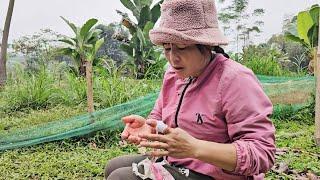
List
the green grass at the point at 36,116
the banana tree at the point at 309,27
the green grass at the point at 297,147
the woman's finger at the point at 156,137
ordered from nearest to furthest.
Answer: the woman's finger at the point at 156,137 → the green grass at the point at 297,147 → the green grass at the point at 36,116 → the banana tree at the point at 309,27

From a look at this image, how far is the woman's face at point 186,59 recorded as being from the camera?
1564mm

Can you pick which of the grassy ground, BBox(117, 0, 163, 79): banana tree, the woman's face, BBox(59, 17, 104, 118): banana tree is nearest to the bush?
BBox(117, 0, 163, 79): banana tree

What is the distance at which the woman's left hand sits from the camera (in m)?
1.32

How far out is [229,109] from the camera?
1.49m

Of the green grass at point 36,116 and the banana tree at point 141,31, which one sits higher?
the banana tree at point 141,31

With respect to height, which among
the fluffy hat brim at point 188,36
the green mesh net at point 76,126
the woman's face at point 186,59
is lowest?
the green mesh net at point 76,126

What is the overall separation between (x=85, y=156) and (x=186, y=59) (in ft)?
9.32

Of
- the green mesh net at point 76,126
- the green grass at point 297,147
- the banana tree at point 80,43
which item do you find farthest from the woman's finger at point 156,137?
the banana tree at point 80,43

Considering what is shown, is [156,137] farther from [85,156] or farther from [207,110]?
[85,156]

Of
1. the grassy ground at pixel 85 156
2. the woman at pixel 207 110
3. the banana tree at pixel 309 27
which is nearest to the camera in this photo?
the woman at pixel 207 110

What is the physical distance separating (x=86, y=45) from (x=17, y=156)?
4637 mm

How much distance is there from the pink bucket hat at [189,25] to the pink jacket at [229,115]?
4.2 inches

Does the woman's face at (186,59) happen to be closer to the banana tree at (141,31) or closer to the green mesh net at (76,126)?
the green mesh net at (76,126)

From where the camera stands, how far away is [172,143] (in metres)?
1.33
